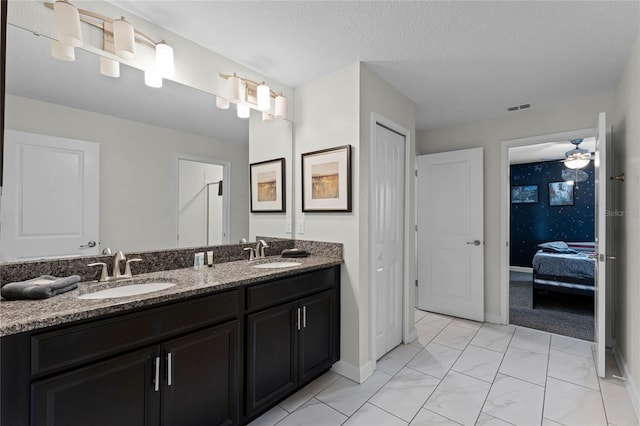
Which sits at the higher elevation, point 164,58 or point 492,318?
point 164,58

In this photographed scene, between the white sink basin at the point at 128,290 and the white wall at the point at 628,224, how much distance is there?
2927 mm

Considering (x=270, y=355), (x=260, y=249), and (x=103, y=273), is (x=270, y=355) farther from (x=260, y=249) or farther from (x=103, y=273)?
(x=103, y=273)

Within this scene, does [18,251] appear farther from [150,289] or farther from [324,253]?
[324,253]

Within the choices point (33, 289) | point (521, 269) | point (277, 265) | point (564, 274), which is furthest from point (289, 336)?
point (521, 269)

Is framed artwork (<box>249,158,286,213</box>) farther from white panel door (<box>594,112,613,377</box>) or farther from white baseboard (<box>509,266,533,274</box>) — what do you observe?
white baseboard (<box>509,266,533,274</box>)

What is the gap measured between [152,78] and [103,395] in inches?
66.8

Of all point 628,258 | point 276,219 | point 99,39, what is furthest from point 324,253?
point 628,258

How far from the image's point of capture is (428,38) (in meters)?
1.99

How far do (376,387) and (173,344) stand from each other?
1527mm

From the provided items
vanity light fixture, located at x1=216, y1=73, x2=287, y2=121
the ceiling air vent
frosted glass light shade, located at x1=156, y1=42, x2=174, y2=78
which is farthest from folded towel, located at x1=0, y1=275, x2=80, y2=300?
the ceiling air vent

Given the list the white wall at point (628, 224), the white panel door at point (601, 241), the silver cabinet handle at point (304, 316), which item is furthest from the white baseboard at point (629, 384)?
the silver cabinet handle at point (304, 316)

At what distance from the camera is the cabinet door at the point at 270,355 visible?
1.75 meters

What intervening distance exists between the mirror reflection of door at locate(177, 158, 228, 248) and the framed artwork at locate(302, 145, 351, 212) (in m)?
0.71

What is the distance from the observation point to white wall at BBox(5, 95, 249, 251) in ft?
4.87
